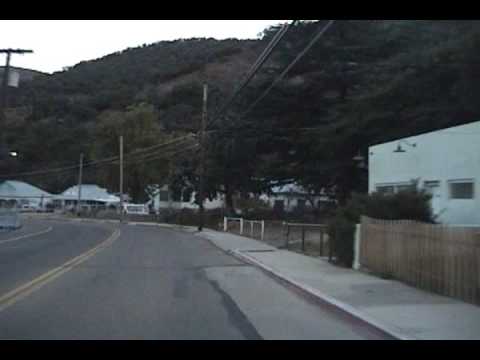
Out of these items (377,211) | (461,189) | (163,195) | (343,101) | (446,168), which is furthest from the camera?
(163,195)

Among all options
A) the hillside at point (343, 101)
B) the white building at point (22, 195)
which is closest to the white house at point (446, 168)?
the hillside at point (343, 101)

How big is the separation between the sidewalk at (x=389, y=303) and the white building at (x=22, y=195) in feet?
332

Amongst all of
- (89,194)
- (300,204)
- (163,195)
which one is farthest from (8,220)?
(89,194)

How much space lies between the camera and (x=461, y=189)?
97.1ft

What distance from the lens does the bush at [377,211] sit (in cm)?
2278

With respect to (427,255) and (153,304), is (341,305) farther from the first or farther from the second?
(153,304)

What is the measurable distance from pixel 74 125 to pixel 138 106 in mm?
30598

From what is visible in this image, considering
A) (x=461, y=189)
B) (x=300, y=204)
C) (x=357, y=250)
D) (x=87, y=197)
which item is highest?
(x=87, y=197)

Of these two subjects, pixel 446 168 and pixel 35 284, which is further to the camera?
pixel 446 168

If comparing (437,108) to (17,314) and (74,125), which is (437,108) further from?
(74,125)

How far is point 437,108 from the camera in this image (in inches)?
1746

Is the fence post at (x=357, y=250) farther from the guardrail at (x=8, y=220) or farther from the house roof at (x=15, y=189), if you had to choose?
the house roof at (x=15, y=189)

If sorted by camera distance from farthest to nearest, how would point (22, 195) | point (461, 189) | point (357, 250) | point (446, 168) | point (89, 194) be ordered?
point (89, 194) < point (22, 195) < point (446, 168) < point (461, 189) < point (357, 250)

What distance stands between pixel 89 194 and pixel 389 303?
411 feet
